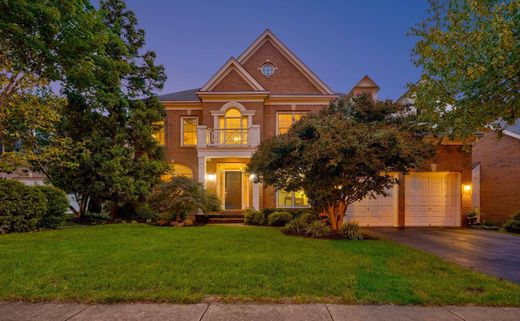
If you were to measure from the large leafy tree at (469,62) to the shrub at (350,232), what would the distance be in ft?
13.4

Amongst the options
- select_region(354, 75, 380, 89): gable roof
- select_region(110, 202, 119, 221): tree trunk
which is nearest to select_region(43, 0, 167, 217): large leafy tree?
select_region(110, 202, 119, 221): tree trunk

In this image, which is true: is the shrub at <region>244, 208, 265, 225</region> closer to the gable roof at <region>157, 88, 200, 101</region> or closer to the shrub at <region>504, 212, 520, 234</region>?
the gable roof at <region>157, 88, 200, 101</region>

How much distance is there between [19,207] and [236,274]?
9406 millimetres

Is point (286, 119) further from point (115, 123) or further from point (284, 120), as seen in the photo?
point (115, 123)

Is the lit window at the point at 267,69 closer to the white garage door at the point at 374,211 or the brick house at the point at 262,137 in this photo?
the brick house at the point at 262,137

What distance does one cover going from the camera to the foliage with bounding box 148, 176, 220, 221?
11.3 m

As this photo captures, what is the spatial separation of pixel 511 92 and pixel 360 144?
122 inches

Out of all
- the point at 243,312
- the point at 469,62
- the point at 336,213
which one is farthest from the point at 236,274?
the point at 469,62

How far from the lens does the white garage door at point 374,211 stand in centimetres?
1245

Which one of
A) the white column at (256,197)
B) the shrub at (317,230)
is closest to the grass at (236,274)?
the shrub at (317,230)

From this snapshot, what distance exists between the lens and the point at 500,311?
351 cm

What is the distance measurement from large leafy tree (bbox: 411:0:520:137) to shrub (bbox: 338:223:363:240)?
4080 mm

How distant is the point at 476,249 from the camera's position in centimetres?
755

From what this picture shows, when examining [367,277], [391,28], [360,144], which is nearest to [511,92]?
[360,144]
